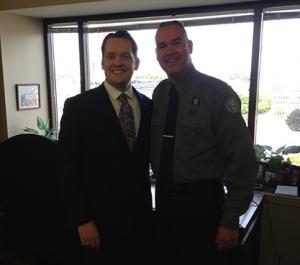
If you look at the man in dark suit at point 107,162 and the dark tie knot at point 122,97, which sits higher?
the dark tie knot at point 122,97

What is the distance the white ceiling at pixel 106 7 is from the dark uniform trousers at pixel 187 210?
1245 millimetres

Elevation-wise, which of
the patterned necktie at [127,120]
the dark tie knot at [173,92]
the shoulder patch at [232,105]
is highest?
the dark tie knot at [173,92]

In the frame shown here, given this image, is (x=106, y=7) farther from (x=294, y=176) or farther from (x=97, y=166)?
(x=294, y=176)

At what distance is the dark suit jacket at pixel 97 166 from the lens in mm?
1448

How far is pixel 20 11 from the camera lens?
2.95 m

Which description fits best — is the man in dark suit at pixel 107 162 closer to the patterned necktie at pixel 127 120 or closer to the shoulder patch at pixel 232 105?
Result: the patterned necktie at pixel 127 120

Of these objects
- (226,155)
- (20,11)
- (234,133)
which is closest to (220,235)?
(226,155)

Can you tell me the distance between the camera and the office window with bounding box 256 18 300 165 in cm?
248

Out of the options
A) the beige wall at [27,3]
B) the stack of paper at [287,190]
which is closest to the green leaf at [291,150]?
the stack of paper at [287,190]

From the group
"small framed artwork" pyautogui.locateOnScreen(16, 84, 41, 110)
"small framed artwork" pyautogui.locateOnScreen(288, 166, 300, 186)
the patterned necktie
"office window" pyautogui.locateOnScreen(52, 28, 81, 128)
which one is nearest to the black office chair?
the patterned necktie

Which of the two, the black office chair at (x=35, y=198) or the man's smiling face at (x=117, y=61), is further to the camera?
the black office chair at (x=35, y=198)

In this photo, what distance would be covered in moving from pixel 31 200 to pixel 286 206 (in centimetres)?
163

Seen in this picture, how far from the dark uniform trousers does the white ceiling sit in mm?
1245

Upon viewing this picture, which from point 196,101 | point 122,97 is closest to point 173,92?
point 196,101
